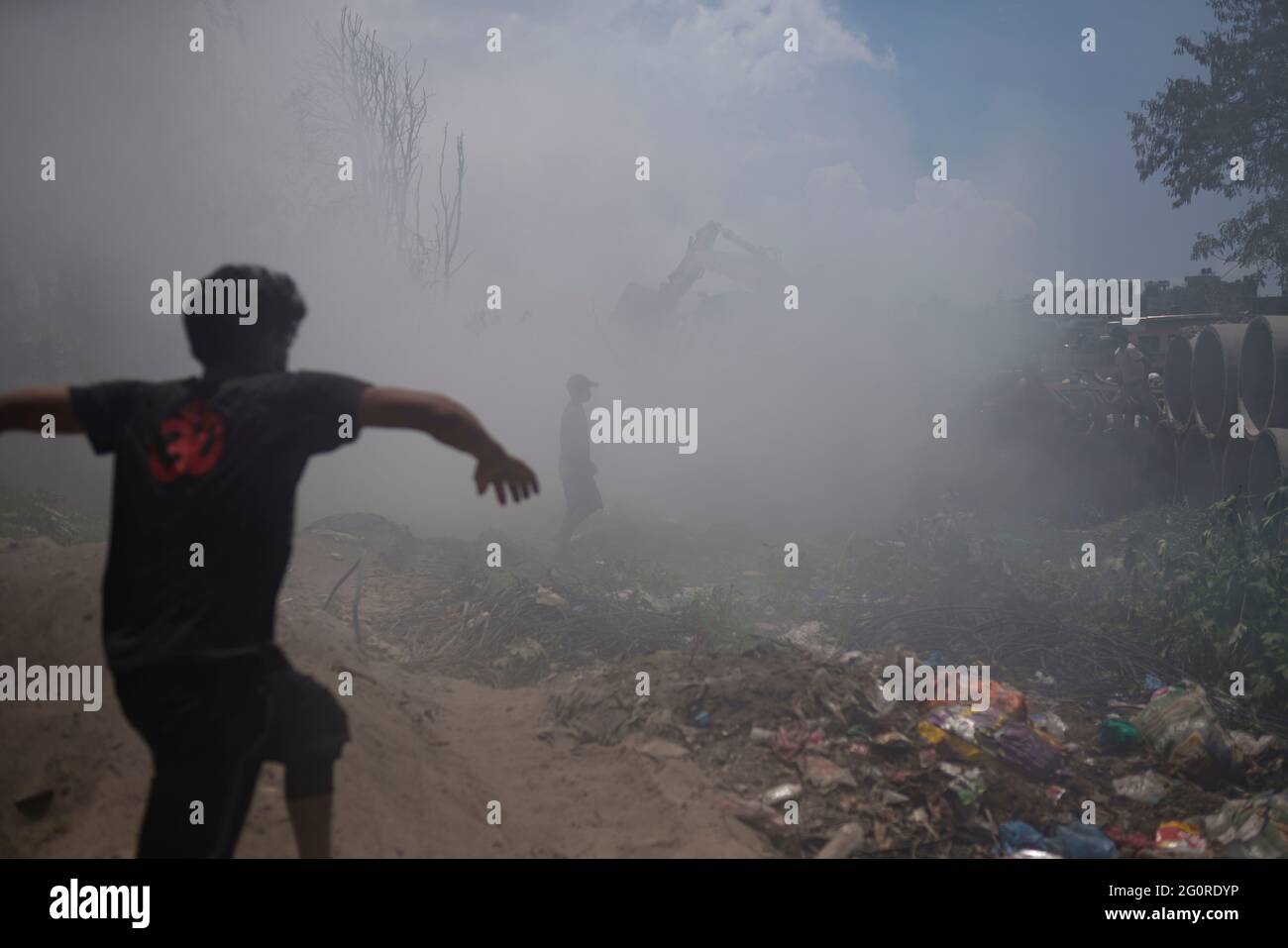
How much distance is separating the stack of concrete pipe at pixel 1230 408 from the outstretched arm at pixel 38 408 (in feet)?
25.3

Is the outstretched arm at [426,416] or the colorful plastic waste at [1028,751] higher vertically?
the outstretched arm at [426,416]

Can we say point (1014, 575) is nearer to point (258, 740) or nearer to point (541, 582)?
point (541, 582)

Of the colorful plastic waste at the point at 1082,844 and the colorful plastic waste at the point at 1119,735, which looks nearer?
the colorful plastic waste at the point at 1082,844

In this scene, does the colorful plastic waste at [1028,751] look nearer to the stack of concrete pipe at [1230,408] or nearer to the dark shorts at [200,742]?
the stack of concrete pipe at [1230,408]

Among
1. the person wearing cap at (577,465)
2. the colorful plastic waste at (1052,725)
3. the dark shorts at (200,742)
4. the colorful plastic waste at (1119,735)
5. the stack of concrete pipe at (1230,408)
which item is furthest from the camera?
the person wearing cap at (577,465)

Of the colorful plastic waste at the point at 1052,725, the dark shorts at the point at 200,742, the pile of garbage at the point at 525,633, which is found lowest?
the colorful plastic waste at the point at 1052,725

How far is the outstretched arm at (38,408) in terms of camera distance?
1.93m

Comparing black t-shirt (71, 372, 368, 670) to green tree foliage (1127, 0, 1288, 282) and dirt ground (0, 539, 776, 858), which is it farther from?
green tree foliage (1127, 0, 1288, 282)

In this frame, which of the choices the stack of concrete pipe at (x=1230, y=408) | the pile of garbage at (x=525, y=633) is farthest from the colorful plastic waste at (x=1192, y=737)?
the pile of garbage at (x=525, y=633)

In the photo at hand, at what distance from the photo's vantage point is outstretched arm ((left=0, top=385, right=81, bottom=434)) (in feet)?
6.32

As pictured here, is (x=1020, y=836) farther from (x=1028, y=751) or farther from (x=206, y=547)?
(x=206, y=547)

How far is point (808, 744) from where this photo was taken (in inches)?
172

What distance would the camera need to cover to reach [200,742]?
6.06 feet

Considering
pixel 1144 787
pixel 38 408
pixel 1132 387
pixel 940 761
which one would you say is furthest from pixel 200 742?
pixel 1132 387
